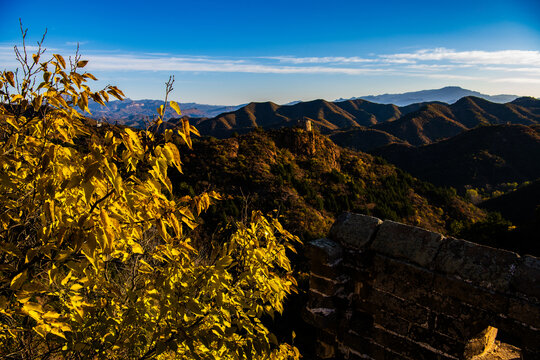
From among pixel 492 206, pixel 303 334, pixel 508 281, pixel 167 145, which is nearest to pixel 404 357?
pixel 508 281

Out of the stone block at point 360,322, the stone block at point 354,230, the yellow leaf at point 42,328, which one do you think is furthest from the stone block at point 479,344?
the yellow leaf at point 42,328

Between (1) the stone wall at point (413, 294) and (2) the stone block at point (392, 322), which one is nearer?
(1) the stone wall at point (413, 294)

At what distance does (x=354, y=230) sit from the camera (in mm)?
3699

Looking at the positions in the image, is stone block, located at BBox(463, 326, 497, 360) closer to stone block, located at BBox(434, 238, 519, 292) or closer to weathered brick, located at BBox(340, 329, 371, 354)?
stone block, located at BBox(434, 238, 519, 292)

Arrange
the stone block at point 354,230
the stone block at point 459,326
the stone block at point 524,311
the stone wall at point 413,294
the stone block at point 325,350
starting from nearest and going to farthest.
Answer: the stone block at point 524,311 → the stone wall at point 413,294 → the stone block at point 459,326 → the stone block at point 354,230 → the stone block at point 325,350

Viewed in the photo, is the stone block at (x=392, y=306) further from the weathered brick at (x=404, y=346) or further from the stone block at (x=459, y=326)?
the weathered brick at (x=404, y=346)

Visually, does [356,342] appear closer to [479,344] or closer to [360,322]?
[360,322]

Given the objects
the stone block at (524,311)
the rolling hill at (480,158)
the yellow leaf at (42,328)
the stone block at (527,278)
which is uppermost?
the yellow leaf at (42,328)

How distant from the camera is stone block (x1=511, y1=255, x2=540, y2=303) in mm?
2576

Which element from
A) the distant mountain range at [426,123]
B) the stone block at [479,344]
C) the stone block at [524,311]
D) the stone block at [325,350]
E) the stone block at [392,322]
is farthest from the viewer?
the distant mountain range at [426,123]

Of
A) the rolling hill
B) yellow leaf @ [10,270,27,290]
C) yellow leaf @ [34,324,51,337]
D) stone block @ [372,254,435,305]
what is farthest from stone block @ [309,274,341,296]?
the rolling hill

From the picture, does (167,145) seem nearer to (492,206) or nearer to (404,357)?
(404,357)

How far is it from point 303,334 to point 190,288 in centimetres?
1091

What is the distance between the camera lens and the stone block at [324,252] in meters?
3.66
